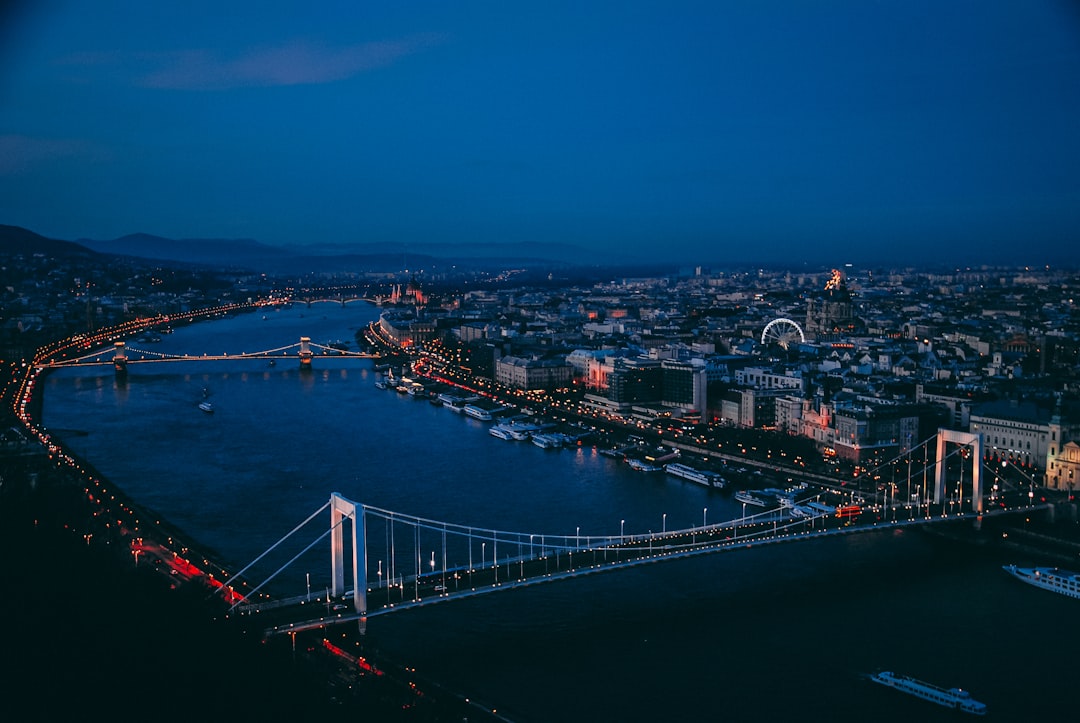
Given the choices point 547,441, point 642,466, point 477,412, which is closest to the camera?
point 642,466

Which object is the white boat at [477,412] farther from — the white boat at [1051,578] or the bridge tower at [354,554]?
the white boat at [1051,578]

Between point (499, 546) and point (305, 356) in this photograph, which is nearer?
point (499, 546)

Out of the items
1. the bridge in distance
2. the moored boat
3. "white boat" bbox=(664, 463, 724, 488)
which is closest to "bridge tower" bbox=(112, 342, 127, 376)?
the moored boat

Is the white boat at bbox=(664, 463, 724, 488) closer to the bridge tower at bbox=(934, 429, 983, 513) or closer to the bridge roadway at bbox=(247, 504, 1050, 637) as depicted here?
the bridge roadway at bbox=(247, 504, 1050, 637)

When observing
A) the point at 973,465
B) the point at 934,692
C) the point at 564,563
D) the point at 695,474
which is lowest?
the point at 934,692

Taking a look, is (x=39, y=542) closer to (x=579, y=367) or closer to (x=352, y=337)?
(x=579, y=367)

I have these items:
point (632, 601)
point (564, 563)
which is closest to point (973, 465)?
point (632, 601)

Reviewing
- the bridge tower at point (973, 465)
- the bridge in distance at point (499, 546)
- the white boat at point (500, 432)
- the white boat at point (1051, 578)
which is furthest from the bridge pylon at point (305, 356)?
the white boat at point (1051, 578)

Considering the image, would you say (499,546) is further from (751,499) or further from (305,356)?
(305,356)
